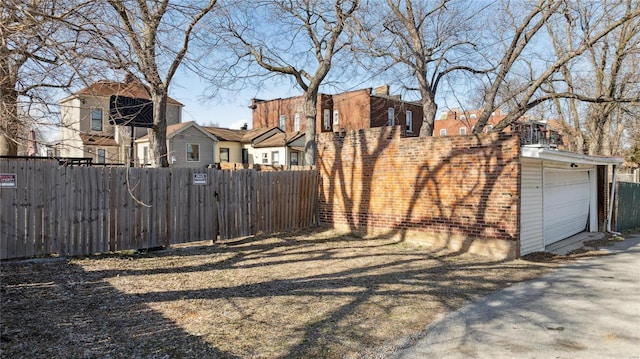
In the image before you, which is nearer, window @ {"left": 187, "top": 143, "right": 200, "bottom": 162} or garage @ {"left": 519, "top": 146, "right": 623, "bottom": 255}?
A: garage @ {"left": 519, "top": 146, "right": 623, "bottom": 255}

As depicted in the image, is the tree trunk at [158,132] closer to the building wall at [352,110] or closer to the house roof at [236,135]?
the house roof at [236,135]

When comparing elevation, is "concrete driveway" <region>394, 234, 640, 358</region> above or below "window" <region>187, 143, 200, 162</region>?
below

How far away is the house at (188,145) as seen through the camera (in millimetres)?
29516

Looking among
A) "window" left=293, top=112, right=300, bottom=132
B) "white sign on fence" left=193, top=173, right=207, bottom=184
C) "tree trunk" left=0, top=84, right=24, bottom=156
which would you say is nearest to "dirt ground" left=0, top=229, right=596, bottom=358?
"white sign on fence" left=193, top=173, right=207, bottom=184

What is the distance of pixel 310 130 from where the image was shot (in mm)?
16500

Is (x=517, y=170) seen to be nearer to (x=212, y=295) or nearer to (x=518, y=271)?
(x=518, y=271)

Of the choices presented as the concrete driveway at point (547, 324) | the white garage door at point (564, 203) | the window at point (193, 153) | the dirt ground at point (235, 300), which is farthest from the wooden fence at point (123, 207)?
the window at point (193, 153)

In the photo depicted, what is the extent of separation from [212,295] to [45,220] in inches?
153

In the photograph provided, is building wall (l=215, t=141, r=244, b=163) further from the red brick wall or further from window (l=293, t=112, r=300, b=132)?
the red brick wall

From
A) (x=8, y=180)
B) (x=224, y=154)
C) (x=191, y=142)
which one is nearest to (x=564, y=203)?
(x=8, y=180)

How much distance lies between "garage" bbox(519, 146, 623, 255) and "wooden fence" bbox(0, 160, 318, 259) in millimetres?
6308

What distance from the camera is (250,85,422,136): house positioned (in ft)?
107

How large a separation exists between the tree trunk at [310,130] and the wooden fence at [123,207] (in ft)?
12.4

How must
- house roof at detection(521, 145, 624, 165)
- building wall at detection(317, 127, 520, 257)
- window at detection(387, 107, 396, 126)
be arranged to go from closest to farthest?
house roof at detection(521, 145, 624, 165) < building wall at detection(317, 127, 520, 257) < window at detection(387, 107, 396, 126)
